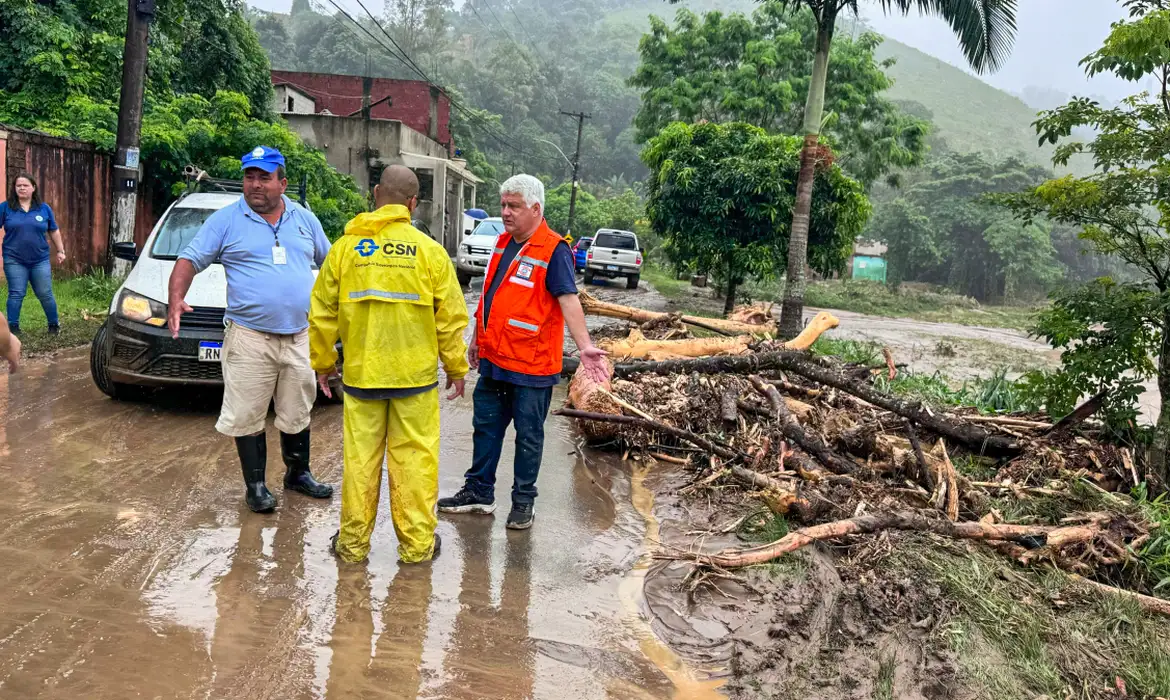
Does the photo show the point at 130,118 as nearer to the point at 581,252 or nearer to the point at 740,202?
the point at 740,202

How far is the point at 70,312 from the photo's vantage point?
10812 mm

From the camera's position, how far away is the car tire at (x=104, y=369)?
6492 millimetres

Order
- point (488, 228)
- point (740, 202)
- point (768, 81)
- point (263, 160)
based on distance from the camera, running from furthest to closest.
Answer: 1. point (768, 81)
2. point (488, 228)
3. point (740, 202)
4. point (263, 160)

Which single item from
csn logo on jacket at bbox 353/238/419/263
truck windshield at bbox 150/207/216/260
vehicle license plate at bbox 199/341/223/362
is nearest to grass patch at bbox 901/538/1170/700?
csn logo on jacket at bbox 353/238/419/263

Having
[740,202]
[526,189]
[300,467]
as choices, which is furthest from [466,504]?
[740,202]

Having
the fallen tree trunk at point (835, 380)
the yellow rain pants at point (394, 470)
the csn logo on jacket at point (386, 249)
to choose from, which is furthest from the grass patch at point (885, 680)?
the fallen tree trunk at point (835, 380)

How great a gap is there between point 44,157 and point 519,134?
64.5 m

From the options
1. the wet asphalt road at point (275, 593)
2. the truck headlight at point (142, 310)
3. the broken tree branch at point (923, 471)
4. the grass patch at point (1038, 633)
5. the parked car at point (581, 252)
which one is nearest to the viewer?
the wet asphalt road at point (275, 593)

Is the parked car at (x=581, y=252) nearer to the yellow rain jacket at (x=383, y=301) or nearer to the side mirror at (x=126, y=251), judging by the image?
the side mirror at (x=126, y=251)

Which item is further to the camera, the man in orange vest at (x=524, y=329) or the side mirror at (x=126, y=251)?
the side mirror at (x=126, y=251)

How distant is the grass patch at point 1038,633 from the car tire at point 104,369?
5909 millimetres

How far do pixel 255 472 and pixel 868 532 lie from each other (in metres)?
3.41

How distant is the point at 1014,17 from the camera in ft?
41.6

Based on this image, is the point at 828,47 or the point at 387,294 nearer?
the point at 387,294
